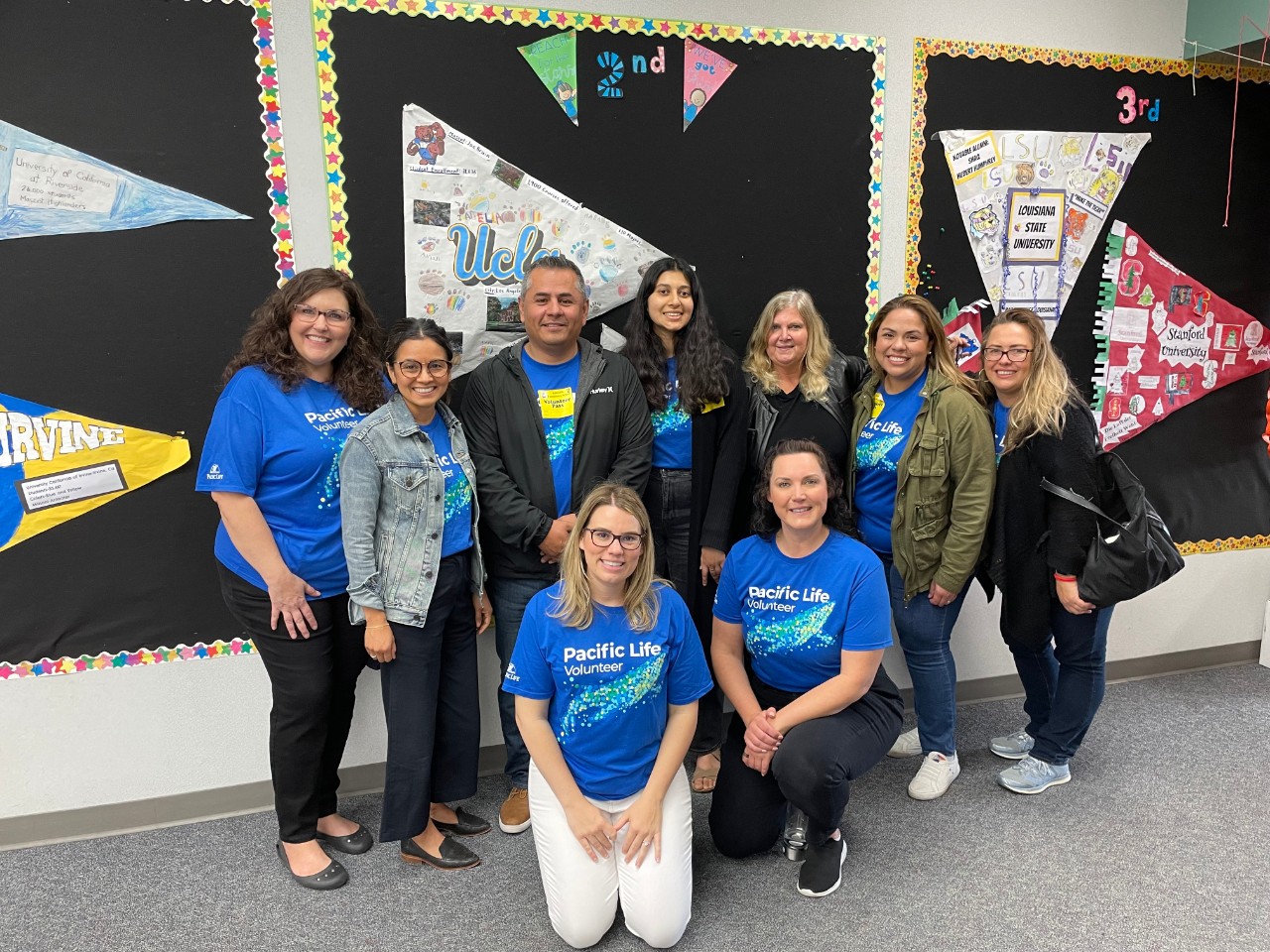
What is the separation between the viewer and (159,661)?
2371 mm

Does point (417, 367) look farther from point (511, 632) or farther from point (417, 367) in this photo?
point (511, 632)

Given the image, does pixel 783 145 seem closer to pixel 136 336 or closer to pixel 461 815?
pixel 136 336

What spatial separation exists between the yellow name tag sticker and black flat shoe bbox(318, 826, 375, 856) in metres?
1.23

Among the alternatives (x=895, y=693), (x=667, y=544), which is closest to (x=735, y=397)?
(x=667, y=544)

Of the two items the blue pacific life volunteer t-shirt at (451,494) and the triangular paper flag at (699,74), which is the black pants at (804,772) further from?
the triangular paper flag at (699,74)

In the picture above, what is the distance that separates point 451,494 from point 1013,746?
1.98 metres

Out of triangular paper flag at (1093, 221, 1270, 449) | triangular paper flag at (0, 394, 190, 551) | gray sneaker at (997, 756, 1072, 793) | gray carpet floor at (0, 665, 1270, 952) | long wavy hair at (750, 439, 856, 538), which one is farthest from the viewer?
triangular paper flag at (1093, 221, 1270, 449)

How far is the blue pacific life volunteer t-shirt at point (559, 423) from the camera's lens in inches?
88.0

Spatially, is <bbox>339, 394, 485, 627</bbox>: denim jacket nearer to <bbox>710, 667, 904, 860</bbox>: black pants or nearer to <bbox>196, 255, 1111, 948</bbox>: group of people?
<bbox>196, 255, 1111, 948</bbox>: group of people

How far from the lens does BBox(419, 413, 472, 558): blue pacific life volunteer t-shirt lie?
207cm

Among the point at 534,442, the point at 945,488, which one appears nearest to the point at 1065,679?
the point at 945,488

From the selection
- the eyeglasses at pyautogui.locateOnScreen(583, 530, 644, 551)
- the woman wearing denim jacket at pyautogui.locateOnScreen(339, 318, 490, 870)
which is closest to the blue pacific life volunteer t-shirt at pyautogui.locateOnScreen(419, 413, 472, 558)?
the woman wearing denim jacket at pyautogui.locateOnScreen(339, 318, 490, 870)

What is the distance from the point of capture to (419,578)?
203 cm

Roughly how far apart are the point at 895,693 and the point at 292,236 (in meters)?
2.03
